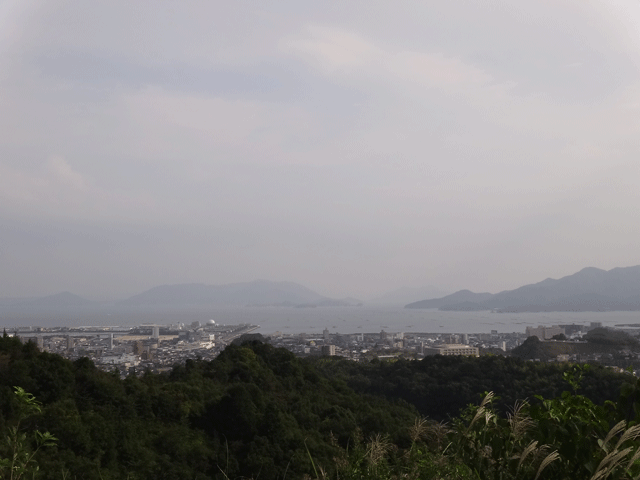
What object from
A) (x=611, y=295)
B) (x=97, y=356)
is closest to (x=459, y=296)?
(x=611, y=295)

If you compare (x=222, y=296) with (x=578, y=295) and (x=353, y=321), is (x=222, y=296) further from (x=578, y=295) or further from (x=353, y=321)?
(x=578, y=295)

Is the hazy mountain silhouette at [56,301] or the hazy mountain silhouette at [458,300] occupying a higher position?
the hazy mountain silhouette at [56,301]

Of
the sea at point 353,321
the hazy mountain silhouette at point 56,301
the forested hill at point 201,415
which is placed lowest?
the sea at point 353,321

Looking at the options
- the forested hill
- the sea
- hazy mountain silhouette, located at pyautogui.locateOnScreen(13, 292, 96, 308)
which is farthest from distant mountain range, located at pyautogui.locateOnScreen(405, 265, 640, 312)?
hazy mountain silhouette, located at pyautogui.locateOnScreen(13, 292, 96, 308)

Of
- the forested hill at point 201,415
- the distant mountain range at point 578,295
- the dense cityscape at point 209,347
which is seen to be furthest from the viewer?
the distant mountain range at point 578,295

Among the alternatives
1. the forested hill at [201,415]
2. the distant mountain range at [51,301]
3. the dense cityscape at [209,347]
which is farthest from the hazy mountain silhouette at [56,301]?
the forested hill at [201,415]

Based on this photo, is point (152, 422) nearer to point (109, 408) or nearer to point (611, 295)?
point (109, 408)

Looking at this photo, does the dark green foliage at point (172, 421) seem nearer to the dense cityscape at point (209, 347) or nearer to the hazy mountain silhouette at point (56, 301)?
the dense cityscape at point (209, 347)

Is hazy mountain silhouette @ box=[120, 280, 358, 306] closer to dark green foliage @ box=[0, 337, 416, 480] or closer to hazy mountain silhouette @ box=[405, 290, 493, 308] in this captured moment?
hazy mountain silhouette @ box=[405, 290, 493, 308]
